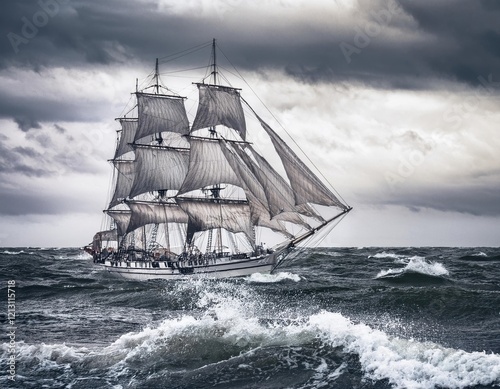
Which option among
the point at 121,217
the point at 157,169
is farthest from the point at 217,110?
the point at 121,217

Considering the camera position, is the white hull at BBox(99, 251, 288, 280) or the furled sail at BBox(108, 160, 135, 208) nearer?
the white hull at BBox(99, 251, 288, 280)

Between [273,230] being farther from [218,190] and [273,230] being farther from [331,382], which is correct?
[331,382]

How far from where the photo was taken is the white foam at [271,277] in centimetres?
5847

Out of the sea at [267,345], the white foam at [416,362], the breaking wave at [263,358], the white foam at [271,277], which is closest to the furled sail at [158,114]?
the white foam at [271,277]

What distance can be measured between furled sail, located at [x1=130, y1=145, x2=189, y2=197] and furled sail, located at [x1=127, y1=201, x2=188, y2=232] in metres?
2.89

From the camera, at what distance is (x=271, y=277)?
64125 mm

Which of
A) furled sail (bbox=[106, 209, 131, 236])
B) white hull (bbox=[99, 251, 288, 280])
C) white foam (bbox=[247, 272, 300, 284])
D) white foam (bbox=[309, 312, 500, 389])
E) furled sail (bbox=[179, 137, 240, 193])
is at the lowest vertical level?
white foam (bbox=[309, 312, 500, 389])

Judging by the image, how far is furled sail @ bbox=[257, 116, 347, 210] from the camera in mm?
58500

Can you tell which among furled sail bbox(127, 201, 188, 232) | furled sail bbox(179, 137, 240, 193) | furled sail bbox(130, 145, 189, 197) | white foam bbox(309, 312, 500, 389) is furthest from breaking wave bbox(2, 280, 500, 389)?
furled sail bbox(127, 201, 188, 232)

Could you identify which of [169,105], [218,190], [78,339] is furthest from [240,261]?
[78,339]

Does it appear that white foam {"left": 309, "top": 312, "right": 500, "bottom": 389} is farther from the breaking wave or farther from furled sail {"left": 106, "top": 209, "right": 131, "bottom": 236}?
furled sail {"left": 106, "top": 209, "right": 131, "bottom": 236}

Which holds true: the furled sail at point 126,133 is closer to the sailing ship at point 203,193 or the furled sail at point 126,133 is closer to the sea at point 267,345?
the sailing ship at point 203,193

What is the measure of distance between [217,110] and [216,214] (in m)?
13.0

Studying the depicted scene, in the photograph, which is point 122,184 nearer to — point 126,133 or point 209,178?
point 126,133
